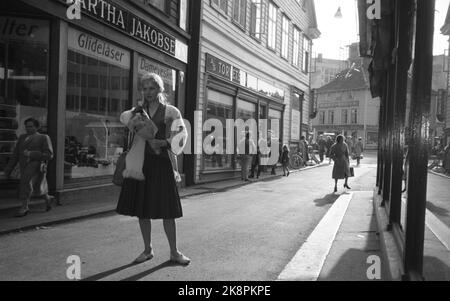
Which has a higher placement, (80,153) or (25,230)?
(80,153)

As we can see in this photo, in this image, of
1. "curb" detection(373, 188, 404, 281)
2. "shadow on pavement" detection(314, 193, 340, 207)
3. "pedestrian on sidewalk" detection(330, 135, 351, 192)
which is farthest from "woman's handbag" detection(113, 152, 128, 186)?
"pedestrian on sidewalk" detection(330, 135, 351, 192)

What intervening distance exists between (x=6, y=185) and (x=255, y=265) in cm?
546

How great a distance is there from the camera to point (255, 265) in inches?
200

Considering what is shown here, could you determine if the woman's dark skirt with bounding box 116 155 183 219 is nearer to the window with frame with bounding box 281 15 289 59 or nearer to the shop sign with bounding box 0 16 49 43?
the shop sign with bounding box 0 16 49 43

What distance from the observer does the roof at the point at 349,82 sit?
67.3m

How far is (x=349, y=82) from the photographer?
2717 inches

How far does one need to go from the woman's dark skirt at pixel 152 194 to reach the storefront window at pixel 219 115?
1096cm

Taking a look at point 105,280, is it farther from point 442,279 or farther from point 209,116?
point 209,116

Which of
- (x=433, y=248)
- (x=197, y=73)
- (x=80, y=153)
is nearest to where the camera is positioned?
(x=433, y=248)

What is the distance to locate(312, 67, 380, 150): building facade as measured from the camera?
66.1 m

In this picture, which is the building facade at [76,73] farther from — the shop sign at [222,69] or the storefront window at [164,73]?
the shop sign at [222,69]

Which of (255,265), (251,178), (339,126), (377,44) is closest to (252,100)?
(251,178)

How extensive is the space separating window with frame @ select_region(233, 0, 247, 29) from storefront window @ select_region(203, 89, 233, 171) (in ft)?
9.96

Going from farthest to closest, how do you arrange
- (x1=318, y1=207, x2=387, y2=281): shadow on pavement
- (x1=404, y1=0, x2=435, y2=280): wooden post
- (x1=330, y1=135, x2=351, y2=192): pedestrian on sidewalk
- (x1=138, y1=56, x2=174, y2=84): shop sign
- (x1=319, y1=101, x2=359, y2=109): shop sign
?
(x1=319, y1=101, x2=359, y2=109): shop sign < (x1=330, y1=135, x2=351, y2=192): pedestrian on sidewalk < (x1=138, y1=56, x2=174, y2=84): shop sign < (x1=318, y1=207, x2=387, y2=281): shadow on pavement < (x1=404, y1=0, x2=435, y2=280): wooden post
